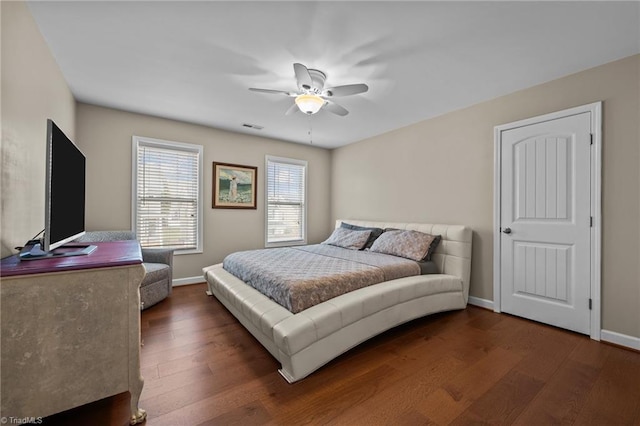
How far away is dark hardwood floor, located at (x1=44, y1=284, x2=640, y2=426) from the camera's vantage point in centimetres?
152

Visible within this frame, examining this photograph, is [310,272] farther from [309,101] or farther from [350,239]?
[350,239]

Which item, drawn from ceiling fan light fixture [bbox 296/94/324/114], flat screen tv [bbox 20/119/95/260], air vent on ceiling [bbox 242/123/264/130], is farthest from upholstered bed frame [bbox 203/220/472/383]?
air vent on ceiling [bbox 242/123/264/130]

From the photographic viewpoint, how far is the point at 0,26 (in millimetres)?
1435

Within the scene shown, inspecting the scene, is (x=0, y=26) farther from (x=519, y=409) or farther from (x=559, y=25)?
(x=519, y=409)

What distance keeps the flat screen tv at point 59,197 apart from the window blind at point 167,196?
71.4 inches

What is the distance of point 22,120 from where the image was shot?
170cm

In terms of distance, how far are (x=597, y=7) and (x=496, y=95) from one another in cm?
138

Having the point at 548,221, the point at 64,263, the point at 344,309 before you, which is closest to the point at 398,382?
the point at 344,309

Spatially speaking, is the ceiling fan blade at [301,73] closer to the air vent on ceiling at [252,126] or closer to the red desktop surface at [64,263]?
the red desktop surface at [64,263]

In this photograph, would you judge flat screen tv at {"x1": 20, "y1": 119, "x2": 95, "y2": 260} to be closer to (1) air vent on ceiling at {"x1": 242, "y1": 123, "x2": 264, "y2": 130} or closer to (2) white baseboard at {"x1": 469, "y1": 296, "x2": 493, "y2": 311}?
(1) air vent on ceiling at {"x1": 242, "y1": 123, "x2": 264, "y2": 130}

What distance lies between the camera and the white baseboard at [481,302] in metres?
3.20

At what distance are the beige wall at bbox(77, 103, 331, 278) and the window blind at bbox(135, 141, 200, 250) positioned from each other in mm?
144

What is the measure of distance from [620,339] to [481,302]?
1152 mm

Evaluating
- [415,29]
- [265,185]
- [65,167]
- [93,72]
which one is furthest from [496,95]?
[93,72]
